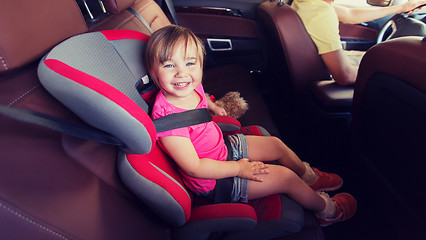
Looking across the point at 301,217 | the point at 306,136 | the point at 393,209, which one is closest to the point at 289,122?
the point at 306,136

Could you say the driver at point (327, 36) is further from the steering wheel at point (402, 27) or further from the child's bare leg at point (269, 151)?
the child's bare leg at point (269, 151)

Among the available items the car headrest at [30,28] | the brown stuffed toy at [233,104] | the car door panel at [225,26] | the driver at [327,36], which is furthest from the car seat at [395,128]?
the car door panel at [225,26]

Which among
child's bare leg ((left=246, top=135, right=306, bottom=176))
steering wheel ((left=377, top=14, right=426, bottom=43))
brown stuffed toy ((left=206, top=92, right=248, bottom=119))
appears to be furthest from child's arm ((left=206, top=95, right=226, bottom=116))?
steering wheel ((left=377, top=14, right=426, bottom=43))

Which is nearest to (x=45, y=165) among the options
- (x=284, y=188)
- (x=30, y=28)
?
(x=30, y=28)

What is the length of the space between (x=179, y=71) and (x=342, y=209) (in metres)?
1.00

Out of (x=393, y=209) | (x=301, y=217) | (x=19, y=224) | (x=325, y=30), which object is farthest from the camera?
(x=325, y=30)

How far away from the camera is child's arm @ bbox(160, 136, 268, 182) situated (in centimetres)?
87

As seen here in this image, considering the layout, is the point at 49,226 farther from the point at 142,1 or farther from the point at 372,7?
the point at 372,7

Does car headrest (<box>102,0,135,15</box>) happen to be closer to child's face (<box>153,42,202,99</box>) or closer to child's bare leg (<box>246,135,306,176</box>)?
child's face (<box>153,42,202,99</box>)

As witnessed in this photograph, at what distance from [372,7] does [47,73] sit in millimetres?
2229

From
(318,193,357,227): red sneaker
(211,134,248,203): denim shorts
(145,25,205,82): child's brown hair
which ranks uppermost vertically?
(145,25,205,82): child's brown hair

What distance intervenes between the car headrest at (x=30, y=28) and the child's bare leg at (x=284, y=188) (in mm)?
798

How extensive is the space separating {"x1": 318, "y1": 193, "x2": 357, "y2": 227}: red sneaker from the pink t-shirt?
574 mm

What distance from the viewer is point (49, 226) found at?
21.2 inches
